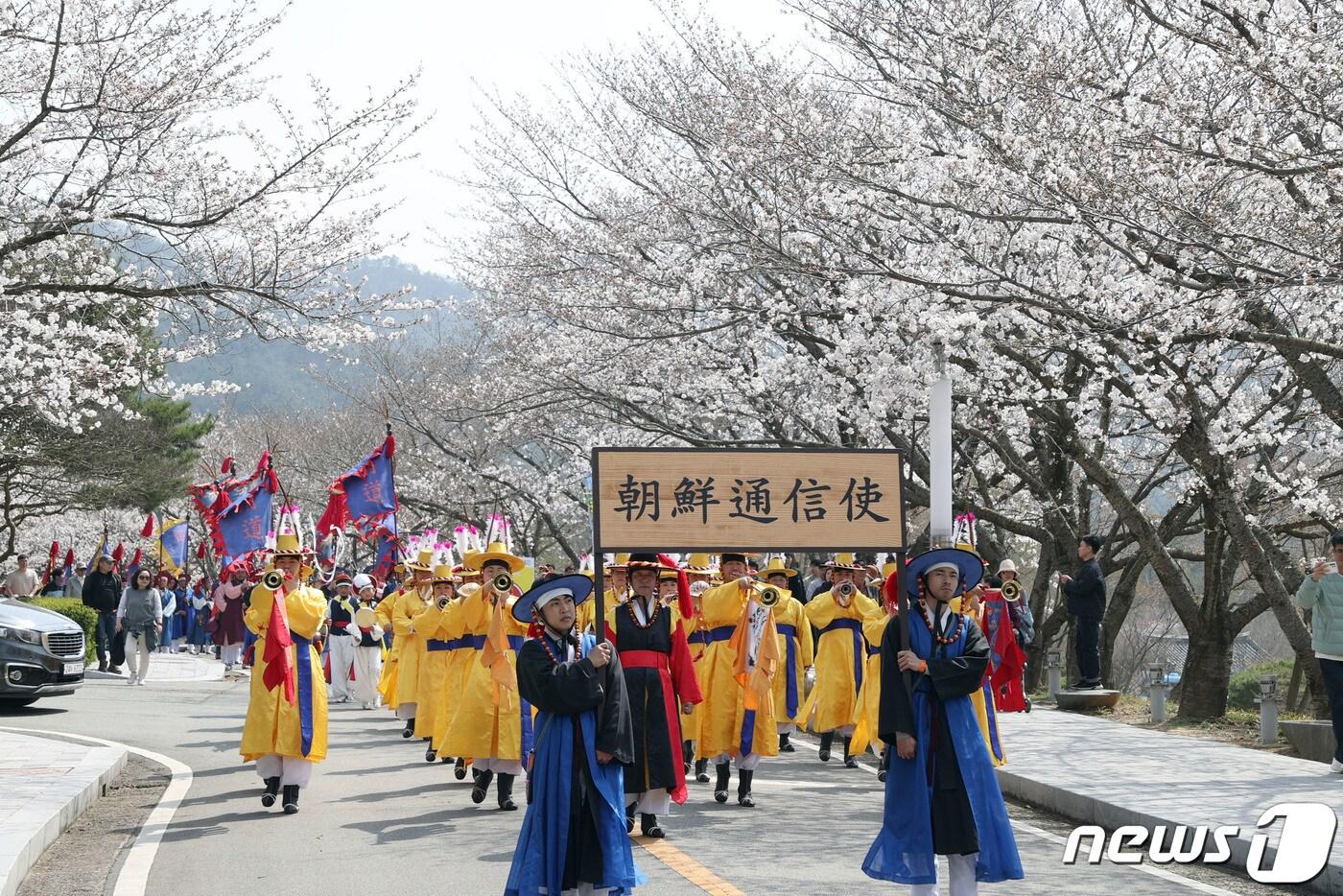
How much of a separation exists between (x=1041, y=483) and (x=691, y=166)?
663 centimetres

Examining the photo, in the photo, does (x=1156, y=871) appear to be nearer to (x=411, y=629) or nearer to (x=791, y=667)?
(x=791, y=667)

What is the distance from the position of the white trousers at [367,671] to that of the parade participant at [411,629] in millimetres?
4469

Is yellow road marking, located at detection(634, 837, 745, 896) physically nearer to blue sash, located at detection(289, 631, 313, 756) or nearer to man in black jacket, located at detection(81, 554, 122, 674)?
blue sash, located at detection(289, 631, 313, 756)

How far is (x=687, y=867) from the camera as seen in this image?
8.25 metres

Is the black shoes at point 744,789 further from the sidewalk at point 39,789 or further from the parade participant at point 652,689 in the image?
the sidewalk at point 39,789

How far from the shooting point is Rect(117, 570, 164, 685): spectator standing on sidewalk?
21906 millimetres

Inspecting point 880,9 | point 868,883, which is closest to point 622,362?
point 880,9

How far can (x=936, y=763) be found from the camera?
7.01m

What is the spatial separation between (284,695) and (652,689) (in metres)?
2.89

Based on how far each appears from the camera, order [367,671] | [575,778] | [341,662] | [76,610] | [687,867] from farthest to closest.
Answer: [76,610], [341,662], [367,671], [687,867], [575,778]

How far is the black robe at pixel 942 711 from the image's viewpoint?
6867 mm

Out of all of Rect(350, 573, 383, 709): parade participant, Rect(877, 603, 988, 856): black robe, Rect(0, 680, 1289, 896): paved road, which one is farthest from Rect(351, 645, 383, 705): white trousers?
Rect(877, 603, 988, 856): black robe

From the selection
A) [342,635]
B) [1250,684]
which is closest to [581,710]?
[342,635]

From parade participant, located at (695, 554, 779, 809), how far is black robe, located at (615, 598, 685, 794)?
1958mm
